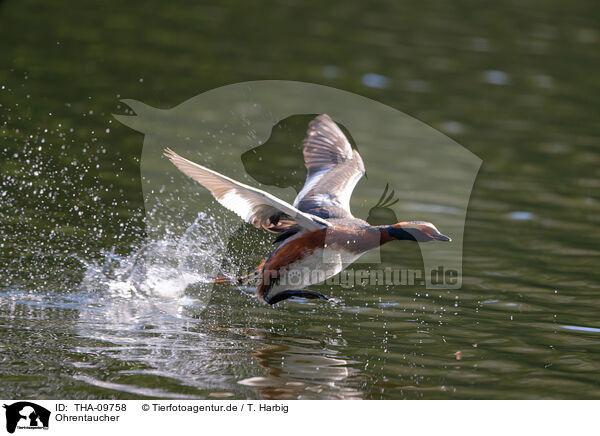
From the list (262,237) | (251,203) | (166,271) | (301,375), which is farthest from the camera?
(262,237)

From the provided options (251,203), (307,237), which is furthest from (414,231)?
(251,203)

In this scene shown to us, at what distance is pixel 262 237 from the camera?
1022 centimetres

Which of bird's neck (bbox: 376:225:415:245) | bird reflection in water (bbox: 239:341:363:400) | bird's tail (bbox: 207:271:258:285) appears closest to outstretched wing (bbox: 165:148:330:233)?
bird's neck (bbox: 376:225:415:245)

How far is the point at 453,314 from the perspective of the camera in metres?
8.62

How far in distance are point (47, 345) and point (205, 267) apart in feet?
8.34

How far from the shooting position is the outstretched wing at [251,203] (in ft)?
22.3

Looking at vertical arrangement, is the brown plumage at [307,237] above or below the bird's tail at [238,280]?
above

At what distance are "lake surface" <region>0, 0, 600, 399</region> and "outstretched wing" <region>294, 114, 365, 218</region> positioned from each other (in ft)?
3.44

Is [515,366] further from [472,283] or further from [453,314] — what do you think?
[472,283]

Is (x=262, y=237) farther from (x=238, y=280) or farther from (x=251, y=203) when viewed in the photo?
(x=251, y=203)

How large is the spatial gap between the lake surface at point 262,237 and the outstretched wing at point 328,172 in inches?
41.3

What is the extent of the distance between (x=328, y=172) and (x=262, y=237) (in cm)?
146
